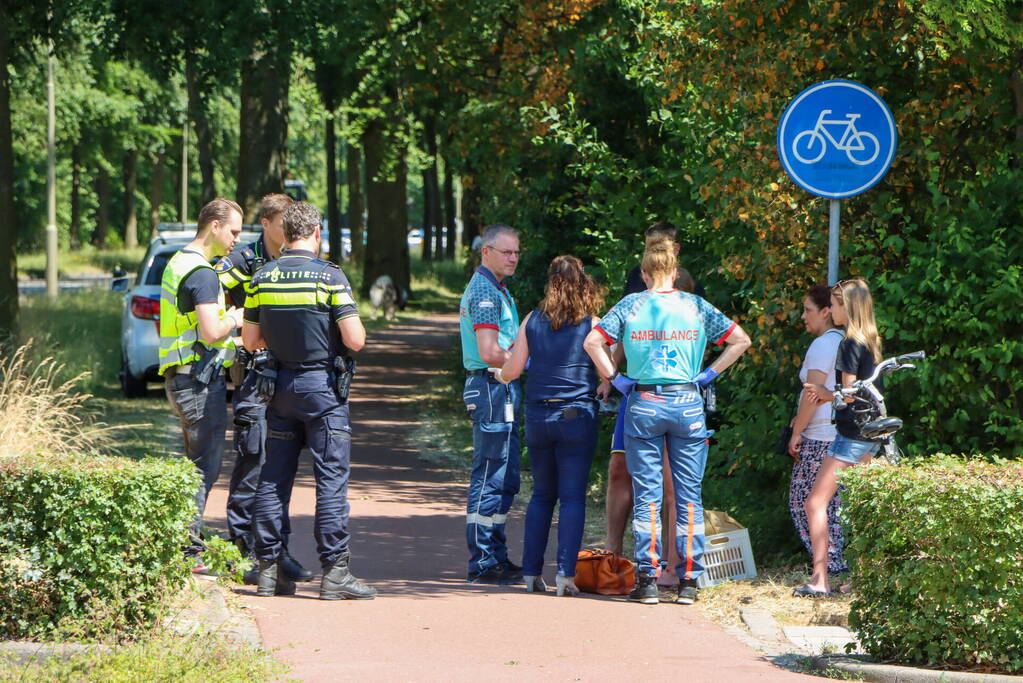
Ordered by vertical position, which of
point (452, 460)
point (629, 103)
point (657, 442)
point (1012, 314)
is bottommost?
point (452, 460)

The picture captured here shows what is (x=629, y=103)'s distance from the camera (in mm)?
13117

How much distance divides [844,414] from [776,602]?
1034mm

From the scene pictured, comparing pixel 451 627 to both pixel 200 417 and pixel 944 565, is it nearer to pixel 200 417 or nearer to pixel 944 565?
pixel 200 417

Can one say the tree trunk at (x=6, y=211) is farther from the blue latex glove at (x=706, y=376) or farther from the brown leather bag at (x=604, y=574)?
the blue latex glove at (x=706, y=376)

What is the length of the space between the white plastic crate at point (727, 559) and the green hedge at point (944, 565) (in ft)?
5.93

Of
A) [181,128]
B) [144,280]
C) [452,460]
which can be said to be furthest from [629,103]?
[181,128]

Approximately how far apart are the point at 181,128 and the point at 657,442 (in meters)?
53.0

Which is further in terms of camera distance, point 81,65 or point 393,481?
point 81,65

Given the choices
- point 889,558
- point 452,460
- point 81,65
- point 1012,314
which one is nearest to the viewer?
point 889,558

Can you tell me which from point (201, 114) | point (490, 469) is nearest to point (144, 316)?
point (201, 114)

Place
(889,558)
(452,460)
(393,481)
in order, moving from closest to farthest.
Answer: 1. (889,558)
2. (393,481)
3. (452,460)

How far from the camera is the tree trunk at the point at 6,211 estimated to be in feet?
50.6

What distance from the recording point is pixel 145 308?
15.9 meters

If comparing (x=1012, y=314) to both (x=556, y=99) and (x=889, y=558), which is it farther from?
(x=556, y=99)
